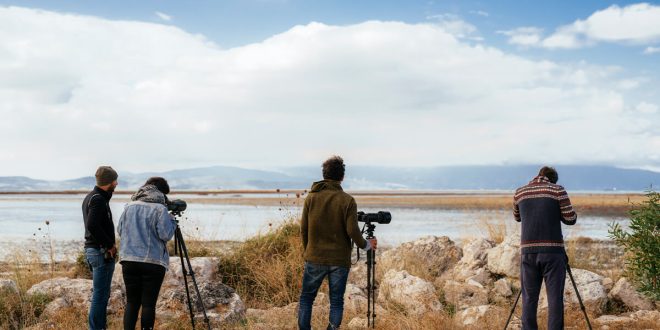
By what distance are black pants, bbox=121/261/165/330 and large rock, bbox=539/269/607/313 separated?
5.53 m

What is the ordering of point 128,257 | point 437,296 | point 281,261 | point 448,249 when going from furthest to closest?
point 448,249, point 281,261, point 437,296, point 128,257

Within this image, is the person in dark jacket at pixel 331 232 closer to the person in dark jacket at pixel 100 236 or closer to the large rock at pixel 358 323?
the large rock at pixel 358 323

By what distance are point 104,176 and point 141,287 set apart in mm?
1157

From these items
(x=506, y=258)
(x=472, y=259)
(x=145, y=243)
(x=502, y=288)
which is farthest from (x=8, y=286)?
(x=506, y=258)

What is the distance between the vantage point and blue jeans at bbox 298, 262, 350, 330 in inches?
241

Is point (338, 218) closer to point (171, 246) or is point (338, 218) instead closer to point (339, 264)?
point (339, 264)

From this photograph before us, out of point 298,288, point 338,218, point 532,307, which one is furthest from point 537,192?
point 298,288

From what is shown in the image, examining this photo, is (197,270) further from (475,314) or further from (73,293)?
(475,314)

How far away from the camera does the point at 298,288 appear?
10297 millimetres

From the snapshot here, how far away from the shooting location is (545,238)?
638cm

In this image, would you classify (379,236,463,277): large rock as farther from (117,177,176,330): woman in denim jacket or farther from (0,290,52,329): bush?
(117,177,176,330): woman in denim jacket

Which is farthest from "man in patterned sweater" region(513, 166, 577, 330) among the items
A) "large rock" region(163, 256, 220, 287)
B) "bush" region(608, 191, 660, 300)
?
"large rock" region(163, 256, 220, 287)

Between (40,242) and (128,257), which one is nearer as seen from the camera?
(128,257)

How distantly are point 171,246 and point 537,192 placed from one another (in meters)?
7.19
